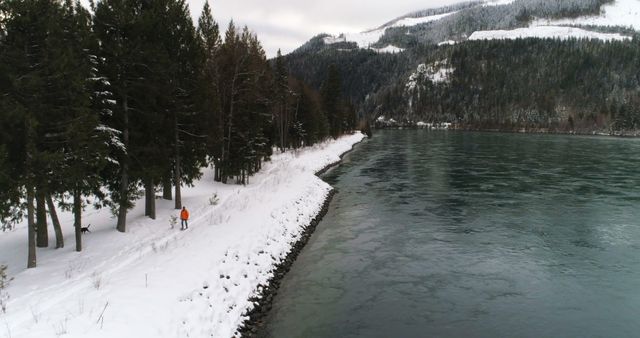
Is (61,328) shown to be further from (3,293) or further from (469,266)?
(469,266)

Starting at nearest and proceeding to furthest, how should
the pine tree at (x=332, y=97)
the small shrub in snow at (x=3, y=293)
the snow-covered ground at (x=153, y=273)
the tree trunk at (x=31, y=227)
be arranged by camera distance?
1. the snow-covered ground at (x=153, y=273)
2. the small shrub in snow at (x=3, y=293)
3. the tree trunk at (x=31, y=227)
4. the pine tree at (x=332, y=97)

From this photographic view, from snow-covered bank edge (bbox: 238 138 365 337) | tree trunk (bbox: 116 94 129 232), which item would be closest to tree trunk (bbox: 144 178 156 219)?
tree trunk (bbox: 116 94 129 232)

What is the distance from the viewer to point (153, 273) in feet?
51.0

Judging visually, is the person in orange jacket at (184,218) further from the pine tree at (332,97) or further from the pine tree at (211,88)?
the pine tree at (332,97)

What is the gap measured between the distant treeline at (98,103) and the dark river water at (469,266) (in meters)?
9.24

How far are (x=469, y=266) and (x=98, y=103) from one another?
714 inches

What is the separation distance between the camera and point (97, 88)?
19.2 meters

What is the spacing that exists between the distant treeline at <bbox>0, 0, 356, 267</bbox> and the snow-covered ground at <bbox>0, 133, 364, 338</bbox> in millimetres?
1289

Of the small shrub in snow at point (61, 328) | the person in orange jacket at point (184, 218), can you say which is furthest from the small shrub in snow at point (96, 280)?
the person in orange jacket at point (184, 218)

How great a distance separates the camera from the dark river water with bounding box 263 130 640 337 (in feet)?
49.0

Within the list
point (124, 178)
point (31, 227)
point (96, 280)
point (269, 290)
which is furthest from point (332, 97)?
point (96, 280)

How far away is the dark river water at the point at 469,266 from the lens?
1492 centimetres

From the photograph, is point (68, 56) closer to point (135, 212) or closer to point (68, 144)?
point (68, 144)

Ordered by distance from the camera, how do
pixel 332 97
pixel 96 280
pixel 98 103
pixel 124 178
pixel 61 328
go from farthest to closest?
pixel 332 97
pixel 124 178
pixel 98 103
pixel 96 280
pixel 61 328
